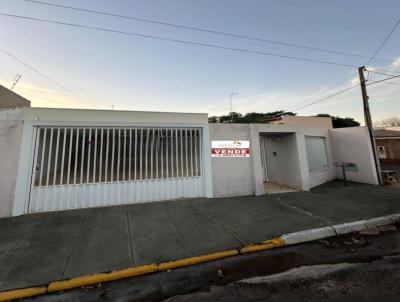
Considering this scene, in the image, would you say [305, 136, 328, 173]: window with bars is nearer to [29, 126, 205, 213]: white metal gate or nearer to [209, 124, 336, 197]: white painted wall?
[209, 124, 336, 197]: white painted wall

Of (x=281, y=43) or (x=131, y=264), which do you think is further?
(x=281, y=43)

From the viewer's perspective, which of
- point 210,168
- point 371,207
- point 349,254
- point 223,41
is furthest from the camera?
point 223,41

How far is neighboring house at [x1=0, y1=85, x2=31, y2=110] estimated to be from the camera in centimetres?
973

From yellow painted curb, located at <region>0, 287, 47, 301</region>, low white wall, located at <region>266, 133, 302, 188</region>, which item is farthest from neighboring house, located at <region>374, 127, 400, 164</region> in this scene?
yellow painted curb, located at <region>0, 287, 47, 301</region>

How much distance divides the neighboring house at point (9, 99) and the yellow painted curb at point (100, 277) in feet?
37.1

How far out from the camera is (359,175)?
9.94 m

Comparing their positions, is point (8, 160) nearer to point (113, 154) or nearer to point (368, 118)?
point (113, 154)

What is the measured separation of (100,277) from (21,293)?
0.92 metres

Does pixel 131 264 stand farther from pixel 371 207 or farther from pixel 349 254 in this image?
pixel 371 207

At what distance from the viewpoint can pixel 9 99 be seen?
10.3 m

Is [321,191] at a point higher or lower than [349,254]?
higher

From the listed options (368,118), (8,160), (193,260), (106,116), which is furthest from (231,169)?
(368,118)

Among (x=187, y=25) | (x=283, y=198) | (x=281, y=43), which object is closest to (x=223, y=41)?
(x=187, y=25)

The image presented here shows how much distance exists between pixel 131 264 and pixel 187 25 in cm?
787
